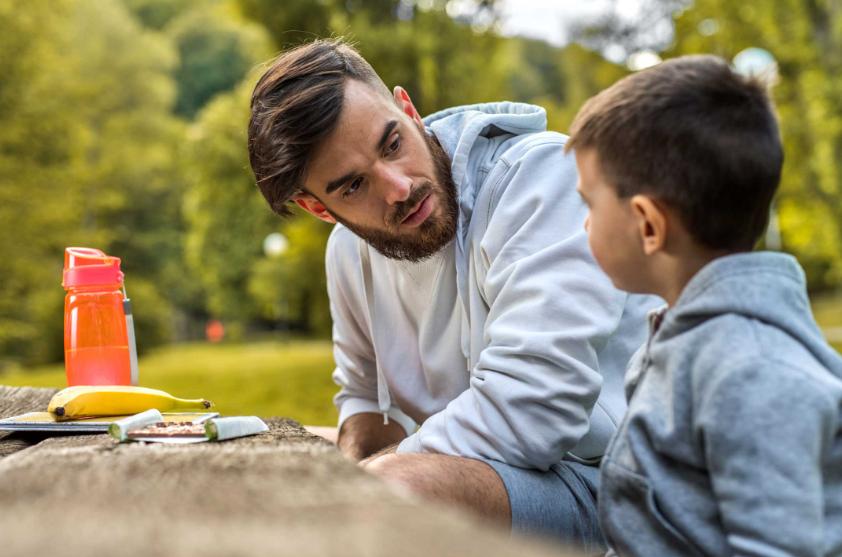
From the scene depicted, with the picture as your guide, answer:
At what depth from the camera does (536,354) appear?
6.32ft

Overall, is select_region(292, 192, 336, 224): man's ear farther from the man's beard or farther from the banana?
the banana

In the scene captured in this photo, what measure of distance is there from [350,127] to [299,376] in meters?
12.5

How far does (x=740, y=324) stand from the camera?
133 centimetres

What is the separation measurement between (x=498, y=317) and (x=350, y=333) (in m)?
0.96

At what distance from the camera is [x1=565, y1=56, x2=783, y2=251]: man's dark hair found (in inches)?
55.3

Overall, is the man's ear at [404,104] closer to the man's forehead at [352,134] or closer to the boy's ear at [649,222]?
the man's forehead at [352,134]

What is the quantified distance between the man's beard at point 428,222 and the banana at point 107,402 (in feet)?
2.05

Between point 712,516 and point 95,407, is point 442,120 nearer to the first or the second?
point 95,407

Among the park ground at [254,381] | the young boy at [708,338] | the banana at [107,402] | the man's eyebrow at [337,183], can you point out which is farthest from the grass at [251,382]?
the young boy at [708,338]

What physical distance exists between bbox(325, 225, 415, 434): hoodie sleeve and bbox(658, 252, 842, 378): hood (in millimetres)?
1453

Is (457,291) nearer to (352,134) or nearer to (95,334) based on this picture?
(352,134)

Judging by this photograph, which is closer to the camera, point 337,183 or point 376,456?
point 376,456

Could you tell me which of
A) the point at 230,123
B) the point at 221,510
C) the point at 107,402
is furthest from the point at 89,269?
the point at 230,123

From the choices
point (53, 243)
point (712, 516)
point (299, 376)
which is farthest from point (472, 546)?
point (53, 243)
